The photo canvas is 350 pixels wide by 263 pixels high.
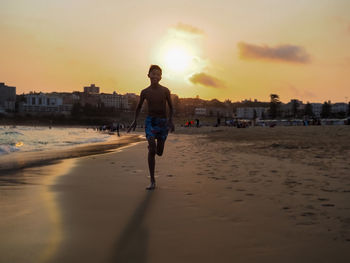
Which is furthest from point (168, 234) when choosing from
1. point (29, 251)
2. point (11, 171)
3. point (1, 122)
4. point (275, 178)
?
point (1, 122)

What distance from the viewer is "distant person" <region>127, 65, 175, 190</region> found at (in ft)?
18.0

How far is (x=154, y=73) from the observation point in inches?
220

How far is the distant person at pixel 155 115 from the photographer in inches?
216

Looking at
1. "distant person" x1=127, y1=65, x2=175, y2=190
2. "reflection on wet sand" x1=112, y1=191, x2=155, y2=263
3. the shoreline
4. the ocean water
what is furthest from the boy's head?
the ocean water

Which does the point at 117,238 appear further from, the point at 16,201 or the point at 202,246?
the point at 16,201

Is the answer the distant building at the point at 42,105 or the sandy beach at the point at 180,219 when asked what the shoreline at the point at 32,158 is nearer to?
the sandy beach at the point at 180,219

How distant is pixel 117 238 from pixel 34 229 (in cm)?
90

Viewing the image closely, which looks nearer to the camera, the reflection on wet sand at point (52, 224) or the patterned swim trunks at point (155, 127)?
the reflection on wet sand at point (52, 224)

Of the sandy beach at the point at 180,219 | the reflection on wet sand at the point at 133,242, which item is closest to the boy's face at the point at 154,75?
the sandy beach at the point at 180,219

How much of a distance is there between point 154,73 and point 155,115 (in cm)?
82

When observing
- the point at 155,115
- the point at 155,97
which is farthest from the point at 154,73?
the point at 155,115

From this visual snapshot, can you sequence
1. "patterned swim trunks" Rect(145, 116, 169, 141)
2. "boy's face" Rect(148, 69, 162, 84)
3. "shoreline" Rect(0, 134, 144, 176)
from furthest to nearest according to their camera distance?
"shoreline" Rect(0, 134, 144, 176) < "boy's face" Rect(148, 69, 162, 84) < "patterned swim trunks" Rect(145, 116, 169, 141)

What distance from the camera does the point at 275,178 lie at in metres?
5.46

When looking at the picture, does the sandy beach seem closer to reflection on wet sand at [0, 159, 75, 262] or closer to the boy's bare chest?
reflection on wet sand at [0, 159, 75, 262]
